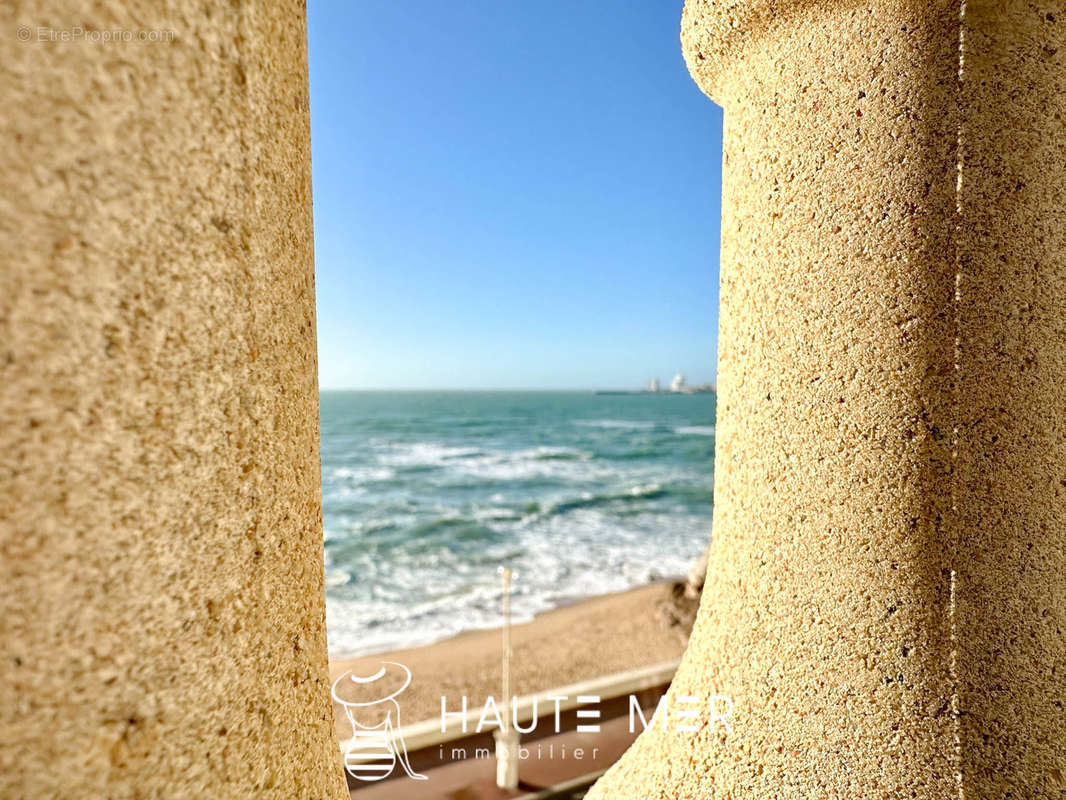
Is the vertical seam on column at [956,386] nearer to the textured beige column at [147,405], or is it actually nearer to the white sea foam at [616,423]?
the textured beige column at [147,405]

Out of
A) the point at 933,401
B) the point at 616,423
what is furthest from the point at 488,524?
the point at 616,423

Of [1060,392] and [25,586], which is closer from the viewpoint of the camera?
[25,586]

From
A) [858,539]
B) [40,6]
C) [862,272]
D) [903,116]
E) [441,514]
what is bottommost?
[441,514]

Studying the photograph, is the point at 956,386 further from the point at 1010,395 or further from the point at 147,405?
the point at 147,405

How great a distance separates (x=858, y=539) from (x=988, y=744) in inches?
22.6

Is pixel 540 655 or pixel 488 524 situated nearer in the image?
pixel 540 655

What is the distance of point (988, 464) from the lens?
1422 millimetres

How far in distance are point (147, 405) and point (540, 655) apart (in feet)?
28.0

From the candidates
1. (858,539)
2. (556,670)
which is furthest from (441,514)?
(858,539)

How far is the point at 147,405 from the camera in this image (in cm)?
73

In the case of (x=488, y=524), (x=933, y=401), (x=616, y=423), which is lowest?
(x=488, y=524)

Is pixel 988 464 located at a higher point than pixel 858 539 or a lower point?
higher

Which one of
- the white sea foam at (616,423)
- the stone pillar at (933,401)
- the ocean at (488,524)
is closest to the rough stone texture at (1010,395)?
the stone pillar at (933,401)

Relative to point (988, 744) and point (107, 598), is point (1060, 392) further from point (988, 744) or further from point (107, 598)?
point (107, 598)
